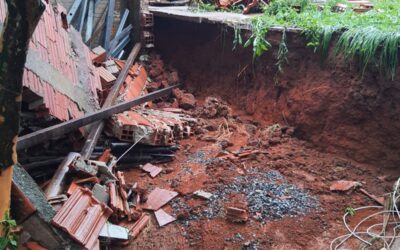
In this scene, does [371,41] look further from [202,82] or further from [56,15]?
[56,15]

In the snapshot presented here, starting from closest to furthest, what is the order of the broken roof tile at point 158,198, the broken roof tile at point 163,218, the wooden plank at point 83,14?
the broken roof tile at point 163,218 < the broken roof tile at point 158,198 < the wooden plank at point 83,14

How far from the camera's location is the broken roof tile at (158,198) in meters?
4.33

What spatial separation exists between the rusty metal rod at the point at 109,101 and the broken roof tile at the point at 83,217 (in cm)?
94

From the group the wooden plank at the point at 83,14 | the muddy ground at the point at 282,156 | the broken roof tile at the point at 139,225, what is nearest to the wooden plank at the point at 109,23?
the wooden plank at the point at 83,14

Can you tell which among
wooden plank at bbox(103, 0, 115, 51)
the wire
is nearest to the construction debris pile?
wooden plank at bbox(103, 0, 115, 51)

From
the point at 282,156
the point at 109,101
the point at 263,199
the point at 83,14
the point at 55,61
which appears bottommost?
the point at 263,199

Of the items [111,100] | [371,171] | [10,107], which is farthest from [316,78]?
[10,107]

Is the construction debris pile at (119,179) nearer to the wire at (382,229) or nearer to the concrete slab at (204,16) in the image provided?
the concrete slab at (204,16)

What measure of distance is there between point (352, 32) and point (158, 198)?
123 inches

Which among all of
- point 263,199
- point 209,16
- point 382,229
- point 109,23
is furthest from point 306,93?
point 109,23

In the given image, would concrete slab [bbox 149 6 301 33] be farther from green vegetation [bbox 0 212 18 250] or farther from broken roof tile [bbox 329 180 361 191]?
green vegetation [bbox 0 212 18 250]

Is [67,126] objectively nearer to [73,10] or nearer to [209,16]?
[73,10]

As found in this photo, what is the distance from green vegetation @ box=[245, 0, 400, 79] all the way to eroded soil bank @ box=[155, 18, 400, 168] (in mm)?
166

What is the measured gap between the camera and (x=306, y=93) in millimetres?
5523
